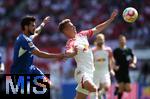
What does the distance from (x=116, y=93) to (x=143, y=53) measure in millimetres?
7382

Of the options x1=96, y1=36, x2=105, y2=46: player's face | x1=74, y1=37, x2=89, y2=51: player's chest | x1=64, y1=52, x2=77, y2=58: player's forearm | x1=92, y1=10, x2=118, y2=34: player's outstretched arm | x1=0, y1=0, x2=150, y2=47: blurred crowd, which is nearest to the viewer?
x1=64, y1=52, x2=77, y2=58: player's forearm

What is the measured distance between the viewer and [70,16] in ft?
101

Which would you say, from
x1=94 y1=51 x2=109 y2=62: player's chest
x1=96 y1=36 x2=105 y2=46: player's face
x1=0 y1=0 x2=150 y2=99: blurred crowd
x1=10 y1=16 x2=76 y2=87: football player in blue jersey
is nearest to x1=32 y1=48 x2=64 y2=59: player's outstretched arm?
x1=10 y1=16 x2=76 y2=87: football player in blue jersey

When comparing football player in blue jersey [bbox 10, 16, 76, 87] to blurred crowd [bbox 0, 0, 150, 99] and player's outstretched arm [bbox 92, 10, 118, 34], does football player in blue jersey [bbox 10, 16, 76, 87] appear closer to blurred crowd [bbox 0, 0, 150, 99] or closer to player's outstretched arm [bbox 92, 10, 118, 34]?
player's outstretched arm [bbox 92, 10, 118, 34]

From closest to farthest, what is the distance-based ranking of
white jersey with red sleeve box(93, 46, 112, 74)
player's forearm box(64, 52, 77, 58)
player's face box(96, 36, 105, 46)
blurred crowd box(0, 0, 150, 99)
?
player's forearm box(64, 52, 77, 58), player's face box(96, 36, 105, 46), white jersey with red sleeve box(93, 46, 112, 74), blurred crowd box(0, 0, 150, 99)

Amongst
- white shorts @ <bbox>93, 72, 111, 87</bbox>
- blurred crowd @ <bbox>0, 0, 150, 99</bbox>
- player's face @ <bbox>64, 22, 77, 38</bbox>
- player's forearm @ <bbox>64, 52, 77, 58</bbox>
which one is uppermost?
blurred crowd @ <bbox>0, 0, 150, 99</bbox>

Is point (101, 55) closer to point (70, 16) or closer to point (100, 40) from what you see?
point (100, 40)

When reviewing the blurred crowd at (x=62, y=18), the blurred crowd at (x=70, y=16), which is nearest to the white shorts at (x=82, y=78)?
the blurred crowd at (x=62, y=18)

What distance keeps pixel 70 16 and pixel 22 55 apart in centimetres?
1723

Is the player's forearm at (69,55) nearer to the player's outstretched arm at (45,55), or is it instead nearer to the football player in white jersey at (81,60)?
the player's outstretched arm at (45,55)

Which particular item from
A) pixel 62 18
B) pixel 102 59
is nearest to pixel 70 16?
pixel 62 18

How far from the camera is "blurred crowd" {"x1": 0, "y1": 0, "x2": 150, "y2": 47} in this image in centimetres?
2770

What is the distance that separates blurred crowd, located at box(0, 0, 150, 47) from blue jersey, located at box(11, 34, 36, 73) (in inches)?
474

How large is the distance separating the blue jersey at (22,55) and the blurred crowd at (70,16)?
12039 mm
